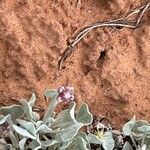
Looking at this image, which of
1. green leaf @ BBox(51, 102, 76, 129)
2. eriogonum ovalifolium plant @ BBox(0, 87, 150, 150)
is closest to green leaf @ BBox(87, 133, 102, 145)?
eriogonum ovalifolium plant @ BBox(0, 87, 150, 150)

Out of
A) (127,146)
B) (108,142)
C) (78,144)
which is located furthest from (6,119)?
(127,146)

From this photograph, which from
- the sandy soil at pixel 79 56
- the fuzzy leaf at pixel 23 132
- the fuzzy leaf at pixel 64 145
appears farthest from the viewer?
the sandy soil at pixel 79 56

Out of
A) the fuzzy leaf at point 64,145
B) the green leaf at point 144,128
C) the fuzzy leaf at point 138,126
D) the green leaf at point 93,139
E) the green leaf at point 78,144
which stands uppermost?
the fuzzy leaf at point 64,145

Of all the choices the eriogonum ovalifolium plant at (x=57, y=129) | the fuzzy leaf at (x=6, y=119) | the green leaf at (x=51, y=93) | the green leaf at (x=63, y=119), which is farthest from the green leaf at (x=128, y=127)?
the fuzzy leaf at (x=6, y=119)

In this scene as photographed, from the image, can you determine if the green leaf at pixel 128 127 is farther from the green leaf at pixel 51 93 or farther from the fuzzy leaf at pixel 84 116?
the green leaf at pixel 51 93

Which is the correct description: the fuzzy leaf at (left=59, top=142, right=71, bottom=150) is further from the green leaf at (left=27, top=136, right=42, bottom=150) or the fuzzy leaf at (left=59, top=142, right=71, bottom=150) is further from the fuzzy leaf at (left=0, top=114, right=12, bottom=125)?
the fuzzy leaf at (left=0, top=114, right=12, bottom=125)

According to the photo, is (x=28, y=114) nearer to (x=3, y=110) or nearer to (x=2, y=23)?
(x=3, y=110)

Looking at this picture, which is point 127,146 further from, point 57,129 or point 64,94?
point 64,94
